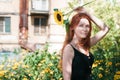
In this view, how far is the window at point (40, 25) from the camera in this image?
1278 inches

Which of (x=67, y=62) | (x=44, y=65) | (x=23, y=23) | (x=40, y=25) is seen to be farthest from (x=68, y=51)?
(x=40, y=25)

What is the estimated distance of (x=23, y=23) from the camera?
31.4 m

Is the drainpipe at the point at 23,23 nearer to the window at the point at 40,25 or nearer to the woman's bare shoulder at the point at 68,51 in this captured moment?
the window at the point at 40,25

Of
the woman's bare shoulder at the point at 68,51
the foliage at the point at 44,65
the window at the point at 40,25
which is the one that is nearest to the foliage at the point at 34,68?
the foliage at the point at 44,65

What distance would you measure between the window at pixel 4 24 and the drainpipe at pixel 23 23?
1.15 meters

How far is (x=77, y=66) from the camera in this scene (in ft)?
11.3

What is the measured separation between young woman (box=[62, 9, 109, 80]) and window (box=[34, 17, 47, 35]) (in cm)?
2887

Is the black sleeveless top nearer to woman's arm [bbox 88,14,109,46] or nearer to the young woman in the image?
the young woman

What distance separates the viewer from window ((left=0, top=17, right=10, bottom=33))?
31766mm

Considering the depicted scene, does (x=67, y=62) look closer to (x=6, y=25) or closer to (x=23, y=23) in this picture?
(x=23, y=23)

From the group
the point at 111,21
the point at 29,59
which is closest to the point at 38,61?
the point at 29,59

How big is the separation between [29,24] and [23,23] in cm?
71

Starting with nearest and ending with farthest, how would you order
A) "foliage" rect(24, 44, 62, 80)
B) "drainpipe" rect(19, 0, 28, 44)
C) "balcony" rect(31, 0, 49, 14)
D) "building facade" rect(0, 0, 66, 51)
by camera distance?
"foliage" rect(24, 44, 62, 80) → "drainpipe" rect(19, 0, 28, 44) → "building facade" rect(0, 0, 66, 51) → "balcony" rect(31, 0, 49, 14)

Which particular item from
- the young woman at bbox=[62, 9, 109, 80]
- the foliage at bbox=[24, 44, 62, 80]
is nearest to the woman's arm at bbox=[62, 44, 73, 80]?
the young woman at bbox=[62, 9, 109, 80]
